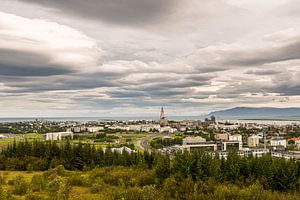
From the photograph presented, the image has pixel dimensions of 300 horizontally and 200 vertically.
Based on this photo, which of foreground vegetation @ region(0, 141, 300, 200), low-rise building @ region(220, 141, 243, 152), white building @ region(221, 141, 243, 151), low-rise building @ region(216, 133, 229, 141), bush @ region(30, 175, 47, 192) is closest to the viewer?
foreground vegetation @ region(0, 141, 300, 200)

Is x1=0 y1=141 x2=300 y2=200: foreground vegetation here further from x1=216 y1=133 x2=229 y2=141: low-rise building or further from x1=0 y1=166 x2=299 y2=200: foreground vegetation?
x1=216 y1=133 x2=229 y2=141: low-rise building

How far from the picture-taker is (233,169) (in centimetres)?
3169

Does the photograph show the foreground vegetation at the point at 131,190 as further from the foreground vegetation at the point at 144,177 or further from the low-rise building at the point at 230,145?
the low-rise building at the point at 230,145

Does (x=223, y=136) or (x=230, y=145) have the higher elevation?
(x=223, y=136)

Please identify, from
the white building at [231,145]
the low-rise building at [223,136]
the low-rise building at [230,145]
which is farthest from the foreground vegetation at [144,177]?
the low-rise building at [223,136]

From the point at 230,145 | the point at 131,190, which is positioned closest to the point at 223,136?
the point at 230,145

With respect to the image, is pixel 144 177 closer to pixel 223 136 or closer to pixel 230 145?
pixel 230 145

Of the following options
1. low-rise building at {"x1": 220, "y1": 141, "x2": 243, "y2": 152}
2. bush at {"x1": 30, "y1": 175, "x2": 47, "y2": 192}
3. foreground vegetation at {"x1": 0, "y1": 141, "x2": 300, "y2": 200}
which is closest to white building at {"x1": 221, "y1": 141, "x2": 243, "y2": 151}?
low-rise building at {"x1": 220, "y1": 141, "x2": 243, "y2": 152}

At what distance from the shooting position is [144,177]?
28750mm

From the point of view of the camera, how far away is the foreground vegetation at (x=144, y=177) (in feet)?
64.6

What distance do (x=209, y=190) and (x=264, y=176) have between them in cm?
1167

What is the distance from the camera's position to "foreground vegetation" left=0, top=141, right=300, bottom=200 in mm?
19688

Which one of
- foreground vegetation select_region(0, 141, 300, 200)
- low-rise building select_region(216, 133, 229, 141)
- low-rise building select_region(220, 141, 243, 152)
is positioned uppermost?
foreground vegetation select_region(0, 141, 300, 200)

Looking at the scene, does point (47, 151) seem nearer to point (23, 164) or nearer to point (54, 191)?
point (23, 164)
